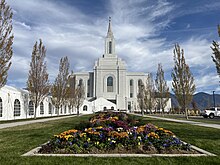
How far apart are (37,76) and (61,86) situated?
766 cm

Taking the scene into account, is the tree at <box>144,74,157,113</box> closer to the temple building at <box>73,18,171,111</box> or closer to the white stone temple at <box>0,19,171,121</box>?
the white stone temple at <box>0,19,171,121</box>

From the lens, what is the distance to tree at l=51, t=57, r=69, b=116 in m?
33.3

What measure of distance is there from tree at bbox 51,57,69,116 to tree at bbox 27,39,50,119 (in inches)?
234

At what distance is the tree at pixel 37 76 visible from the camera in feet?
85.6

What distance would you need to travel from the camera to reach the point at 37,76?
26.2 meters

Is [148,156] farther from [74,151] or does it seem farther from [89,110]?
[89,110]

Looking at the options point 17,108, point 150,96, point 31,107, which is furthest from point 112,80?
point 17,108

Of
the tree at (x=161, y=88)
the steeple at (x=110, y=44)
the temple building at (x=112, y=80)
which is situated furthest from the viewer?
the steeple at (x=110, y=44)

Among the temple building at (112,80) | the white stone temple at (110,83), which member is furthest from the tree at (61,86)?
the temple building at (112,80)

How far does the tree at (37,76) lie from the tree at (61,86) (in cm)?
595

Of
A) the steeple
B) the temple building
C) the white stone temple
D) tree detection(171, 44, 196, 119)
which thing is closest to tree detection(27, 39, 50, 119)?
tree detection(171, 44, 196, 119)

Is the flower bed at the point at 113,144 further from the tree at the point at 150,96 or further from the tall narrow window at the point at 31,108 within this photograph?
the tree at the point at 150,96

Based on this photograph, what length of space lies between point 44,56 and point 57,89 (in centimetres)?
791

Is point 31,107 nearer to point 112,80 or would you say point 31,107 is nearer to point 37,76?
point 37,76
